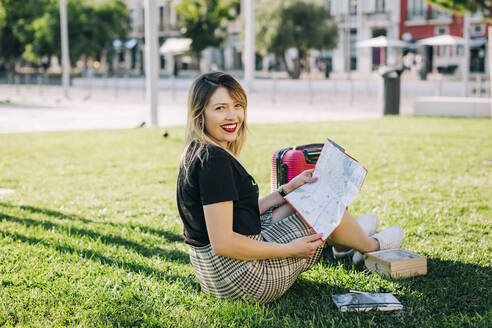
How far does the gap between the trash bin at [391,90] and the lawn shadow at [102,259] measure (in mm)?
12336

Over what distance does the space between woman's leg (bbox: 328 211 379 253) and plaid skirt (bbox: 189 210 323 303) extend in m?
0.23

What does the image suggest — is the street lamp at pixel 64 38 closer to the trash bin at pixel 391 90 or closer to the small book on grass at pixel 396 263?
the trash bin at pixel 391 90

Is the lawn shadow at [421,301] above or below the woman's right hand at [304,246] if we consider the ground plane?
below

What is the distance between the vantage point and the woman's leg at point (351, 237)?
3143 mm

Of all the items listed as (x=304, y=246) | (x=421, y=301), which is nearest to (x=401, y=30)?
(x=421, y=301)

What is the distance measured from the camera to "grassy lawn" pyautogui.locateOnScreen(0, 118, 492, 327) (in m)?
2.90

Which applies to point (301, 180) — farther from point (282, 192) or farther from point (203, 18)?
point (203, 18)

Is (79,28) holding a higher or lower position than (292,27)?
higher

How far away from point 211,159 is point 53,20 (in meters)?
45.0

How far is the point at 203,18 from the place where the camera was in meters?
45.2

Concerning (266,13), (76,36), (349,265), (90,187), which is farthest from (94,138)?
(76,36)

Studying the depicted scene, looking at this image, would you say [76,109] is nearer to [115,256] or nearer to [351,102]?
[351,102]

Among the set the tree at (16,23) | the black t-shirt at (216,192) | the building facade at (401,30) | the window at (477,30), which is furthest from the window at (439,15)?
the black t-shirt at (216,192)

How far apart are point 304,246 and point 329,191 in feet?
1.15
